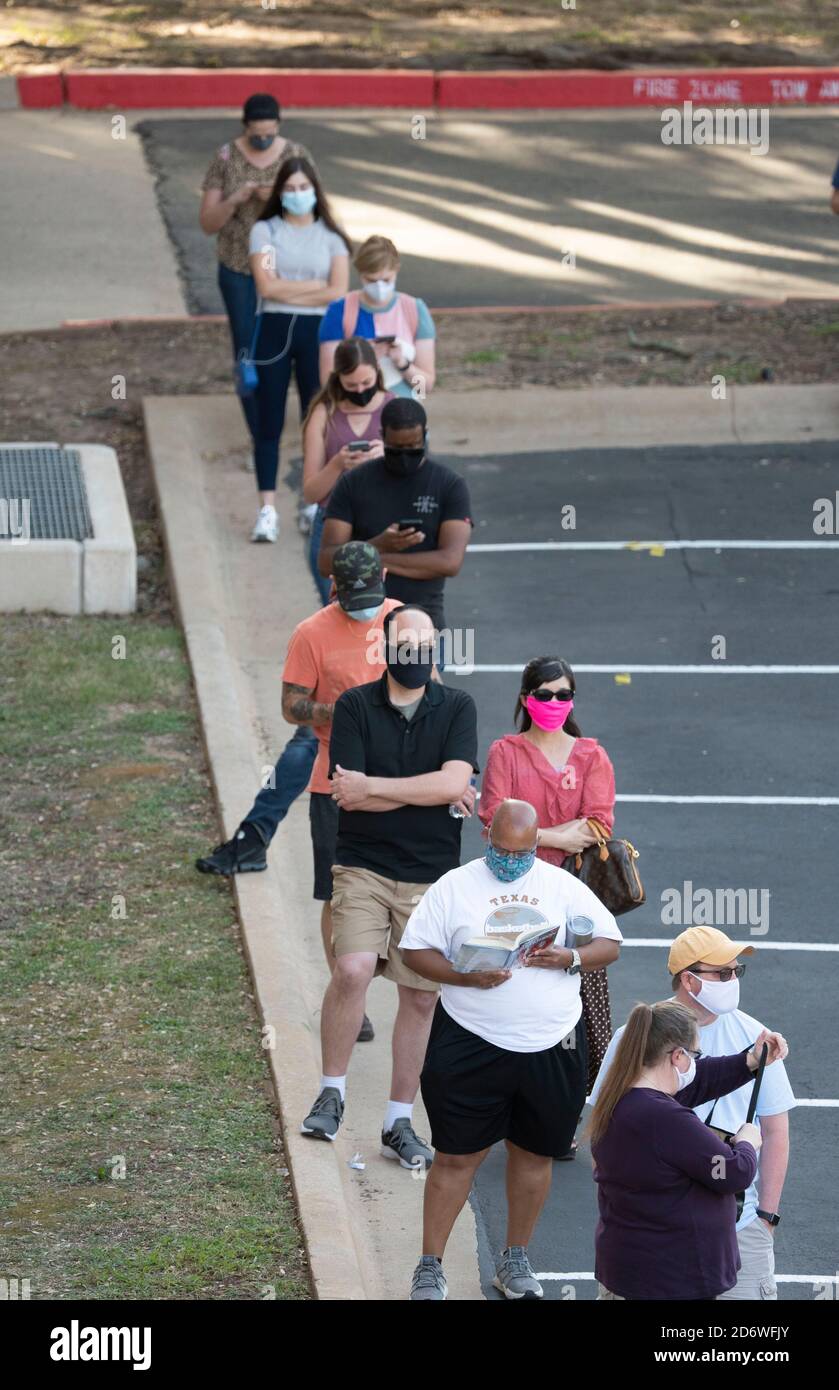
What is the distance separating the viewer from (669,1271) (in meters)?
5.34

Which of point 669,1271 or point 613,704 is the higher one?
point 669,1271

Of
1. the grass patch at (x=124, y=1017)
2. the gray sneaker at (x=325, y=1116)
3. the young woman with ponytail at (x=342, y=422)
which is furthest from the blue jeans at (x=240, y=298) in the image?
the gray sneaker at (x=325, y=1116)

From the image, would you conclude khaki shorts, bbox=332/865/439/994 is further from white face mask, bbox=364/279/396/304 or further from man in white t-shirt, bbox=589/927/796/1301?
white face mask, bbox=364/279/396/304

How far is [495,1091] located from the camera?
6.23m

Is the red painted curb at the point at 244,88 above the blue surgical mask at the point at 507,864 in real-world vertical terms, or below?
below

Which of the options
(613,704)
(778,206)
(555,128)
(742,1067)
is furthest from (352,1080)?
(555,128)

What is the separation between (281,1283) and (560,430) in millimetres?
9642

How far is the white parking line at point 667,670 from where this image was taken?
1145 centimetres

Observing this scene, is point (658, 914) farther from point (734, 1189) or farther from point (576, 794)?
point (734, 1189)

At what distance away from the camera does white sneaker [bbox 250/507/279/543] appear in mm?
13234

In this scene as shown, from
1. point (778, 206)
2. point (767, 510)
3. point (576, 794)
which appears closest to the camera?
point (576, 794)

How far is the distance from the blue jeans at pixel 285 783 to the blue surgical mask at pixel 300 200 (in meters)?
4.29

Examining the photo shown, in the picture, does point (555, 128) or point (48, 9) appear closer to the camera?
point (555, 128)

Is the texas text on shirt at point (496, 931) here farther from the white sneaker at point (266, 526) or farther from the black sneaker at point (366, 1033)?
the white sneaker at point (266, 526)
